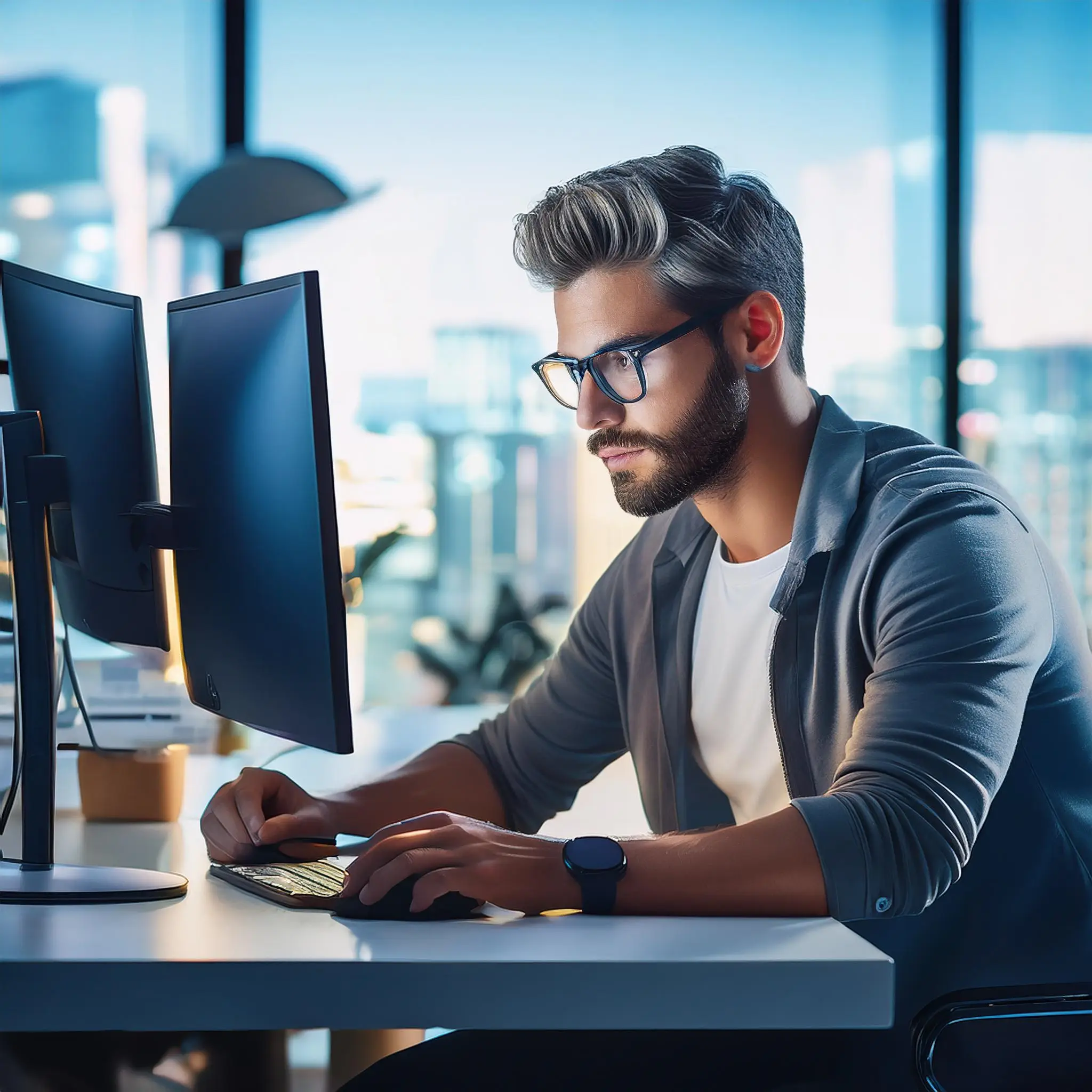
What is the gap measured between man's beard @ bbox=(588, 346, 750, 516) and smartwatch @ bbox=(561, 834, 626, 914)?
2.04 feet

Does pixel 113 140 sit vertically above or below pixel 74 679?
above

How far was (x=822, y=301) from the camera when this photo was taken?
398 cm

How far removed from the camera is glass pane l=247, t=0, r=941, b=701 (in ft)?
12.3

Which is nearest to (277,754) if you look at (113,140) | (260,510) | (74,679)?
(74,679)

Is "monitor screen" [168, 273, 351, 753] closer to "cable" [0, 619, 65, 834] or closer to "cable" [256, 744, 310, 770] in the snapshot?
"cable" [0, 619, 65, 834]

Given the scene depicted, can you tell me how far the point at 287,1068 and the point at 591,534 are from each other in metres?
2.72

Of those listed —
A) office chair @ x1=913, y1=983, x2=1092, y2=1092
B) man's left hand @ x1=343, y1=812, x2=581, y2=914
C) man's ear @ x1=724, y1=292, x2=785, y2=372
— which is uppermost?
man's ear @ x1=724, y1=292, x2=785, y2=372

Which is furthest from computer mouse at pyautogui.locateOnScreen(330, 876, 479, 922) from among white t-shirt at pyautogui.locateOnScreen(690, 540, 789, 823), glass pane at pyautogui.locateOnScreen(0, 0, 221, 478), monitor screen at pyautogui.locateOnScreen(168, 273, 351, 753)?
glass pane at pyautogui.locateOnScreen(0, 0, 221, 478)

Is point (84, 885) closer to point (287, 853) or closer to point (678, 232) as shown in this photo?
point (287, 853)

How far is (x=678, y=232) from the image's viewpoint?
56.2 inches

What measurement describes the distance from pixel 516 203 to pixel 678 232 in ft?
8.15

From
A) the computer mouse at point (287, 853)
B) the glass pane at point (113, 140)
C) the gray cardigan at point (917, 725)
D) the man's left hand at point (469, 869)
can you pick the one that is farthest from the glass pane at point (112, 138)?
the man's left hand at point (469, 869)

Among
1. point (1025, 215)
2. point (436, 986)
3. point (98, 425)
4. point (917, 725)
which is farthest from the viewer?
point (1025, 215)

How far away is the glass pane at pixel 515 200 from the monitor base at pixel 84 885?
2.69 m
